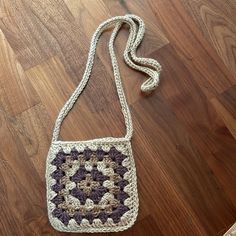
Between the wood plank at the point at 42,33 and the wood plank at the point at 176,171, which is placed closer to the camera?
the wood plank at the point at 176,171

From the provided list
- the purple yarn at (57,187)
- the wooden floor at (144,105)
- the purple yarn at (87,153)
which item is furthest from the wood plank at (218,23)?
the purple yarn at (57,187)

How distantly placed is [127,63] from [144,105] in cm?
12

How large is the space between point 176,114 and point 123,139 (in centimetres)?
15

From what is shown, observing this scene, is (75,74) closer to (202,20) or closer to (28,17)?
(28,17)

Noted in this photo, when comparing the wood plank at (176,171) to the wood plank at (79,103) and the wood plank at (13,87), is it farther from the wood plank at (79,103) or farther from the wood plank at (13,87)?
the wood plank at (13,87)

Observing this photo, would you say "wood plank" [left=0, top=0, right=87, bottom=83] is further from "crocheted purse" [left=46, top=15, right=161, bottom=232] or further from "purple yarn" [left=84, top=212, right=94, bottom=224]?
"purple yarn" [left=84, top=212, right=94, bottom=224]

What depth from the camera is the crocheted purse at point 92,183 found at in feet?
2.83

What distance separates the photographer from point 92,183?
2.92 feet

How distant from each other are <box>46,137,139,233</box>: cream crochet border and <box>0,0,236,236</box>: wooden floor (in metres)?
0.02

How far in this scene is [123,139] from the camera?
3.00ft

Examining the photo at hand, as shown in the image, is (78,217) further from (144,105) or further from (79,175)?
(144,105)

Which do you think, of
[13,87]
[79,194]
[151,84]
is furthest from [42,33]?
[79,194]

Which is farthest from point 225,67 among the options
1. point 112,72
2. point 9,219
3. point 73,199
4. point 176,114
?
point 9,219

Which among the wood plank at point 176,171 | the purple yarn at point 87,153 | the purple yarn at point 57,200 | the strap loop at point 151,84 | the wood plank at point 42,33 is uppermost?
the wood plank at point 42,33
